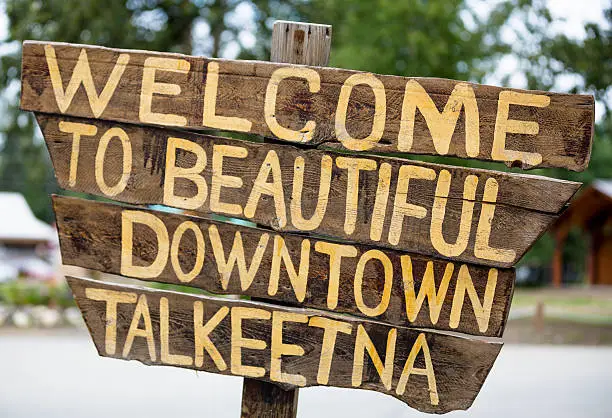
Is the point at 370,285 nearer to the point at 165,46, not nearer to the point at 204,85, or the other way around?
the point at 204,85

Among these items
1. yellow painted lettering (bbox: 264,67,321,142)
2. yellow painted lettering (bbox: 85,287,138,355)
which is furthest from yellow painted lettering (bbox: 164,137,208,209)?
yellow painted lettering (bbox: 85,287,138,355)

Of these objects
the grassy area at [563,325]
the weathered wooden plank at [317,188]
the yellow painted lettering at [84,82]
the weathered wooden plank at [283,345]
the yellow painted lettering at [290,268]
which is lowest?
the weathered wooden plank at [283,345]

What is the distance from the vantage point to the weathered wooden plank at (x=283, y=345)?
3328mm

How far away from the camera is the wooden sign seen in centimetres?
324

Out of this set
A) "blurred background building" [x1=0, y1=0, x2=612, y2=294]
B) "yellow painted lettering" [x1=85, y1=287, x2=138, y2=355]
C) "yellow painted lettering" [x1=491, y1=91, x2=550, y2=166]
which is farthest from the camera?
"blurred background building" [x1=0, y1=0, x2=612, y2=294]

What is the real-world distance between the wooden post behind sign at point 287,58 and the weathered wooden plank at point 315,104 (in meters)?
0.28

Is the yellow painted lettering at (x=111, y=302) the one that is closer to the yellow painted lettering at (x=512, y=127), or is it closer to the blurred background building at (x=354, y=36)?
the yellow painted lettering at (x=512, y=127)

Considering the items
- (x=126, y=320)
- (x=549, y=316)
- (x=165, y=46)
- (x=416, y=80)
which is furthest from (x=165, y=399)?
(x=549, y=316)

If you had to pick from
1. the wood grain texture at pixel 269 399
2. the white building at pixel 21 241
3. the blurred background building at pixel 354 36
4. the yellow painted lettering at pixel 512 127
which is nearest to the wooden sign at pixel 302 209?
the yellow painted lettering at pixel 512 127

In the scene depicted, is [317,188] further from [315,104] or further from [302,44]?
[302,44]

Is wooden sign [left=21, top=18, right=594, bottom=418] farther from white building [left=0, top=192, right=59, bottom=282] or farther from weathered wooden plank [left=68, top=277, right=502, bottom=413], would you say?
white building [left=0, top=192, right=59, bottom=282]

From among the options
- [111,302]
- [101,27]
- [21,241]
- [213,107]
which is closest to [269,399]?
[111,302]

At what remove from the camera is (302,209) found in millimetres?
3381

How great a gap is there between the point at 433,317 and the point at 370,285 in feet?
0.84
